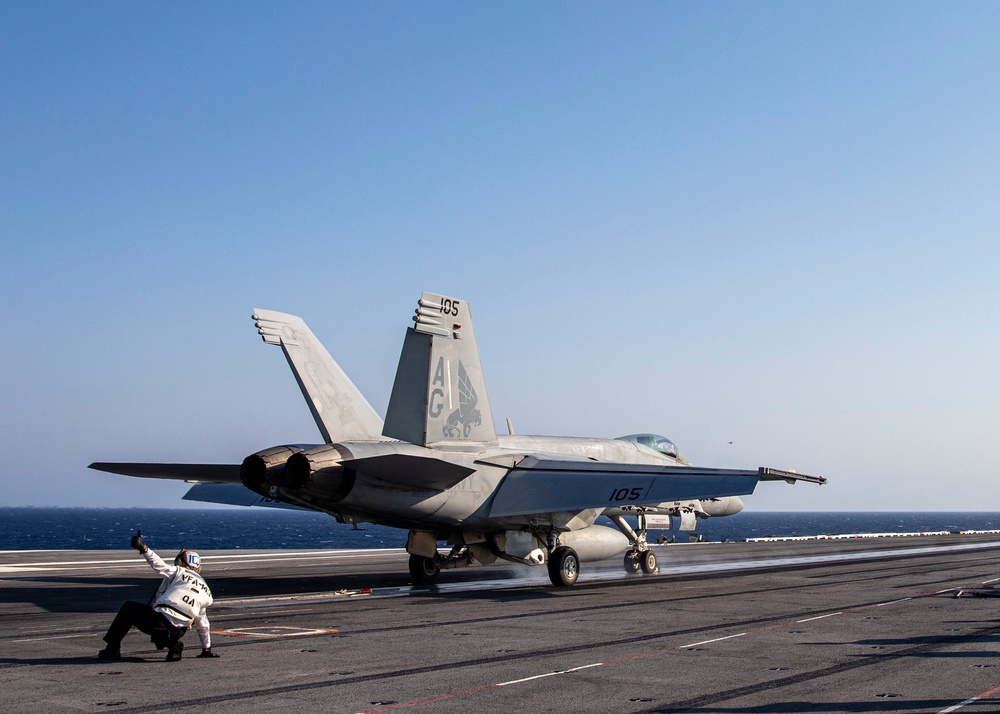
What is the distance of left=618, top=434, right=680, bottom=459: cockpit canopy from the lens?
87.9 ft

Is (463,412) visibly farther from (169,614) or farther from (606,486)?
(169,614)

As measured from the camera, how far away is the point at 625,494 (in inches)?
804

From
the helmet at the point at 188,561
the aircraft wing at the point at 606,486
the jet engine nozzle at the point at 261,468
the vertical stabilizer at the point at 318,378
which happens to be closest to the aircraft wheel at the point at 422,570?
the vertical stabilizer at the point at 318,378

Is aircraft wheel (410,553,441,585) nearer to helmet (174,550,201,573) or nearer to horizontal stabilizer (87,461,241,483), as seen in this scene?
horizontal stabilizer (87,461,241,483)

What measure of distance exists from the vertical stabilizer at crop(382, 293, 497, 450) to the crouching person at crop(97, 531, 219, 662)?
26.2 ft

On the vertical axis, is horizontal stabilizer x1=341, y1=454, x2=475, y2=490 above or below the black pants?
above

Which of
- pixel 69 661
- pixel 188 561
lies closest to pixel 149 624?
pixel 188 561

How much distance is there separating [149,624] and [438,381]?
9.04 metres

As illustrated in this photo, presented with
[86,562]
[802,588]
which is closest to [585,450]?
[802,588]

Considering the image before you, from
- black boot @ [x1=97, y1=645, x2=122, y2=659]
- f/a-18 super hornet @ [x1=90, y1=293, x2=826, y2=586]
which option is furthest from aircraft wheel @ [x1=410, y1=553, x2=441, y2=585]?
black boot @ [x1=97, y1=645, x2=122, y2=659]

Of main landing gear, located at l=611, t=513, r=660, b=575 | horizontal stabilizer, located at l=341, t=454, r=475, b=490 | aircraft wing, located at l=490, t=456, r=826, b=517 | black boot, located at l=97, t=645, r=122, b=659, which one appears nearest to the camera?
black boot, located at l=97, t=645, r=122, b=659

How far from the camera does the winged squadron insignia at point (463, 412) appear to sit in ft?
64.3

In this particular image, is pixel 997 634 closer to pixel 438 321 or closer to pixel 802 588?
pixel 802 588

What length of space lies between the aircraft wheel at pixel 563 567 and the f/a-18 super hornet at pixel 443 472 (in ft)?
0.09
